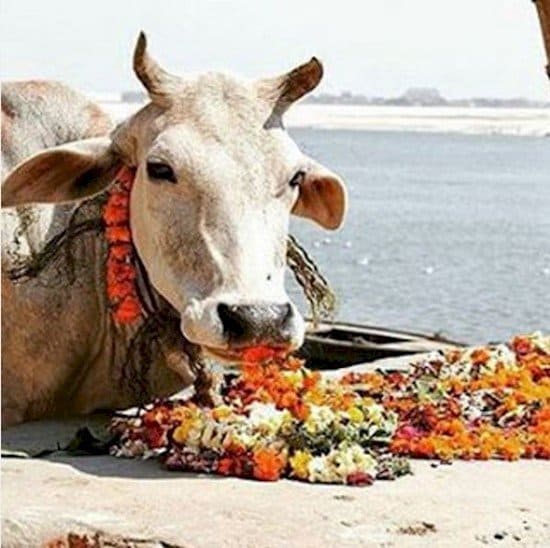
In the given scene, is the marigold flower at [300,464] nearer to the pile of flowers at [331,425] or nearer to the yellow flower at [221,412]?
the pile of flowers at [331,425]

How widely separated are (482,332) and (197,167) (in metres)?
15.5

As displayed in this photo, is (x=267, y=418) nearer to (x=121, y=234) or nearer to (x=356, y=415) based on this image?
(x=356, y=415)

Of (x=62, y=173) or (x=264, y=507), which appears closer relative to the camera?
(x=264, y=507)

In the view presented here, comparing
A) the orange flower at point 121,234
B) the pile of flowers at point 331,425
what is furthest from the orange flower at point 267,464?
the orange flower at point 121,234

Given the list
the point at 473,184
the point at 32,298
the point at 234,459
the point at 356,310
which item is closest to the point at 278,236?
the point at 234,459

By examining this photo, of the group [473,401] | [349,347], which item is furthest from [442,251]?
[473,401]

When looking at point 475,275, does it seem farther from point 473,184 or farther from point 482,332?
point 473,184

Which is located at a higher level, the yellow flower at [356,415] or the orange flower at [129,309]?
the orange flower at [129,309]

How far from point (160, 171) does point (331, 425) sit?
857 millimetres

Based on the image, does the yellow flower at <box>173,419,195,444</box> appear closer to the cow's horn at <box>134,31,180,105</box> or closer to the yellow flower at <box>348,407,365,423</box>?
the yellow flower at <box>348,407,365,423</box>

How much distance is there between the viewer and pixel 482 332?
20469 mm

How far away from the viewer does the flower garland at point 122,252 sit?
5512 millimetres

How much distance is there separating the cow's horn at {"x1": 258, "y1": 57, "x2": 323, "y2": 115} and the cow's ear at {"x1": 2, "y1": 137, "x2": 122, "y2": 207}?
510 mm

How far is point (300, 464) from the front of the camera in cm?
486
